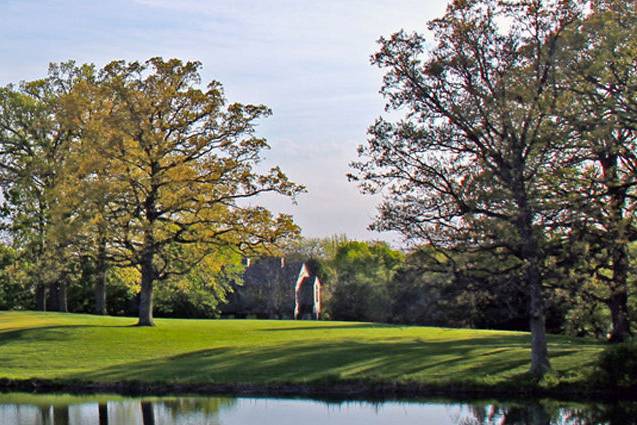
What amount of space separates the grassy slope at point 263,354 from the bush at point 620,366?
957 millimetres

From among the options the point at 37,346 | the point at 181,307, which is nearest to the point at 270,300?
the point at 181,307

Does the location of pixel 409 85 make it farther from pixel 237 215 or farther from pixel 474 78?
pixel 237 215

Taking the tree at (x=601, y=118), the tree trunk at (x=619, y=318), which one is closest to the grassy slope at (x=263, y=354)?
the tree trunk at (x=619, y=318)

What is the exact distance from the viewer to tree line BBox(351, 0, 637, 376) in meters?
26.4

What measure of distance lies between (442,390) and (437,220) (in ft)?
17.5

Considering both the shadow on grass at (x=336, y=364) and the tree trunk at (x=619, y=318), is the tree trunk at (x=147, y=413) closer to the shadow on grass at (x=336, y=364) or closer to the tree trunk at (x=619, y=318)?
the shadow on grass at (x=336, y=364)

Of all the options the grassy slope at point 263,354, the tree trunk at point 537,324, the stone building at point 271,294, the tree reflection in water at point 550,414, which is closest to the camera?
the tree reflection in water at point 550,414

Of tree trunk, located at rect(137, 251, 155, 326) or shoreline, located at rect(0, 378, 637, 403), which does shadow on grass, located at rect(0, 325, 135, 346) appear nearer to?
tree trunk, located at rect(137, 251, 155, 326)

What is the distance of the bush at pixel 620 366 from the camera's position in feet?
86.1

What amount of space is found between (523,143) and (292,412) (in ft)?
34.2

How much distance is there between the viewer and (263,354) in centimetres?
3441

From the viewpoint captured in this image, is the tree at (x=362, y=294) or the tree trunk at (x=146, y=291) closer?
the tree trunk at (x=146, y=291)

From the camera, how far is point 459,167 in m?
28.2

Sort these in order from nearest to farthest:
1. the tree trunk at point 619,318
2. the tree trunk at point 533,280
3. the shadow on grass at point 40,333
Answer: the tree trunk at point 533,280 < the tree trunk at point 619,318 < the shadow on grass at point 40,333
